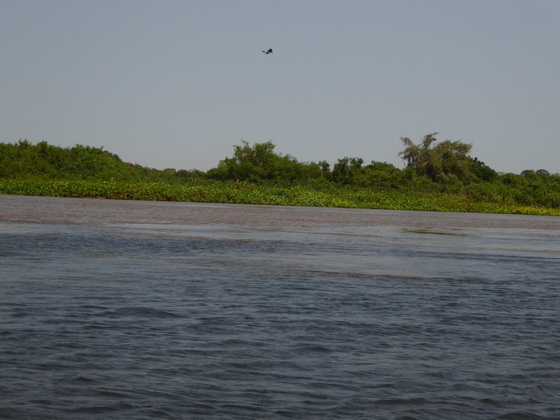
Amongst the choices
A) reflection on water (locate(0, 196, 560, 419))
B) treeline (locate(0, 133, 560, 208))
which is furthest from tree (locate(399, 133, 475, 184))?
reflection on water (locate(0, 196, 560, 419))

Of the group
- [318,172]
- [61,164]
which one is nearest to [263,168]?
[318,172]

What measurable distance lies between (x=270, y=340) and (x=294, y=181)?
84212 millimetres

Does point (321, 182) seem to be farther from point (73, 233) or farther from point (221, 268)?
point (221, 268)

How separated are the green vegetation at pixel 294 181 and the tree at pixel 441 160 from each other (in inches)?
5.5

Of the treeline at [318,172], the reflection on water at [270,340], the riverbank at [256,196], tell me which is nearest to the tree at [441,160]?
the treeline at [318,172]

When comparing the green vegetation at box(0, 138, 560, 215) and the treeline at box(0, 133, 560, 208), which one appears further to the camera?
the treeline at box(0, 133, 560, 208)

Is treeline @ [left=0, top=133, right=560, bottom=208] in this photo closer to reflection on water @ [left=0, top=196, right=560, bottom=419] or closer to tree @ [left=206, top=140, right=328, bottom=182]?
tree @ [left=206, top=140, right=328, bottom=182]

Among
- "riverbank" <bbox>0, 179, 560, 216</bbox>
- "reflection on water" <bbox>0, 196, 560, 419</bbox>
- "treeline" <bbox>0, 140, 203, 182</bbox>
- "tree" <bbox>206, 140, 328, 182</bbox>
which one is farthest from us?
"tree" <bbox>206, 140, 328, 182</bbox>

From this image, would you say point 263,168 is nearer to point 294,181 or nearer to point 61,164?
point 294,181

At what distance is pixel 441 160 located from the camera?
111312mm

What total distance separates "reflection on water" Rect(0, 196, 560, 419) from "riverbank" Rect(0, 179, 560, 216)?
52.7 meters

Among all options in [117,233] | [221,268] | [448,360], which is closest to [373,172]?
[117,233]

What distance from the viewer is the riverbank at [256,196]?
6562 cm

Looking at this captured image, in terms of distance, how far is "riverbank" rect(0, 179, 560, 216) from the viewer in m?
65.6
